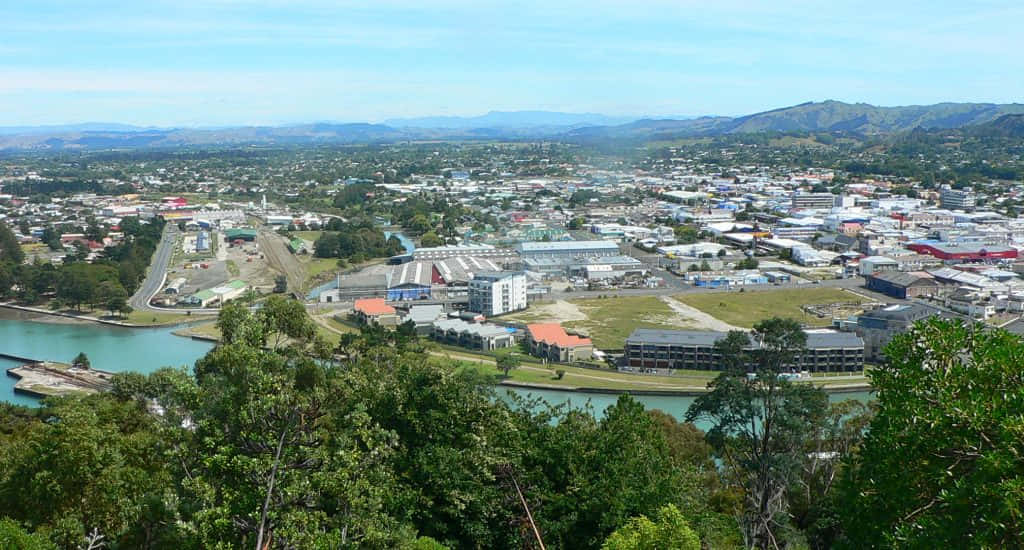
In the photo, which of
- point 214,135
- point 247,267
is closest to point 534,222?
point 247,267

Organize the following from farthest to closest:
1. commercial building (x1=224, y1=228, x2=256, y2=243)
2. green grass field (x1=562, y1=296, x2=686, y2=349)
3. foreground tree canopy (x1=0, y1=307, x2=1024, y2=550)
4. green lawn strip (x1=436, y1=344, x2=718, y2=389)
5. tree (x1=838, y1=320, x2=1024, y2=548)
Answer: commercial building (x1=224, y1=228, x2=256, y2=243)
green grass field (x1=562, y1=296, x2=686, y2=349)
green lawn strip (x1=436, y1=344, x2=718, y2=389)
foreground tree canopy (x1=0, y1=307, x2=1024, y2=550)
tree (x1=838, y1=320, x2=1024, y2=548)

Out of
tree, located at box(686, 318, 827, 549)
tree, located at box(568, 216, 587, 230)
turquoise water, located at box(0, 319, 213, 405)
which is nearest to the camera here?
tree, located at box(686, 318, 827, 549)

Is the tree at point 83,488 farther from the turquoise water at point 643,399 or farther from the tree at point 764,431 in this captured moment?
the turquoise water at point 643,399

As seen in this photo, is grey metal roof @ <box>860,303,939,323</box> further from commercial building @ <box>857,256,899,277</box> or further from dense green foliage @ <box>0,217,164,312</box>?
dense green foliage @ <box>0,217,164,312</box>

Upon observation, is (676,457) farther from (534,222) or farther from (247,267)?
(534,222)

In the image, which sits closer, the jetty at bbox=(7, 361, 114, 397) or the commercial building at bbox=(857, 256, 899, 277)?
the jetty at bbox=(7, 361, 114, 397)

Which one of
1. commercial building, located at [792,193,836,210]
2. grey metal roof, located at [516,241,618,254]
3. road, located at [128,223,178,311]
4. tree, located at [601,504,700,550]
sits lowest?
road, located at [128,223,178,311]

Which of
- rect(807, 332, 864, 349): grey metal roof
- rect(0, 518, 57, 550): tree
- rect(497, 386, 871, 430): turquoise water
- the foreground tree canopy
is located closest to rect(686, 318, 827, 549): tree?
the foreground tree canopy
